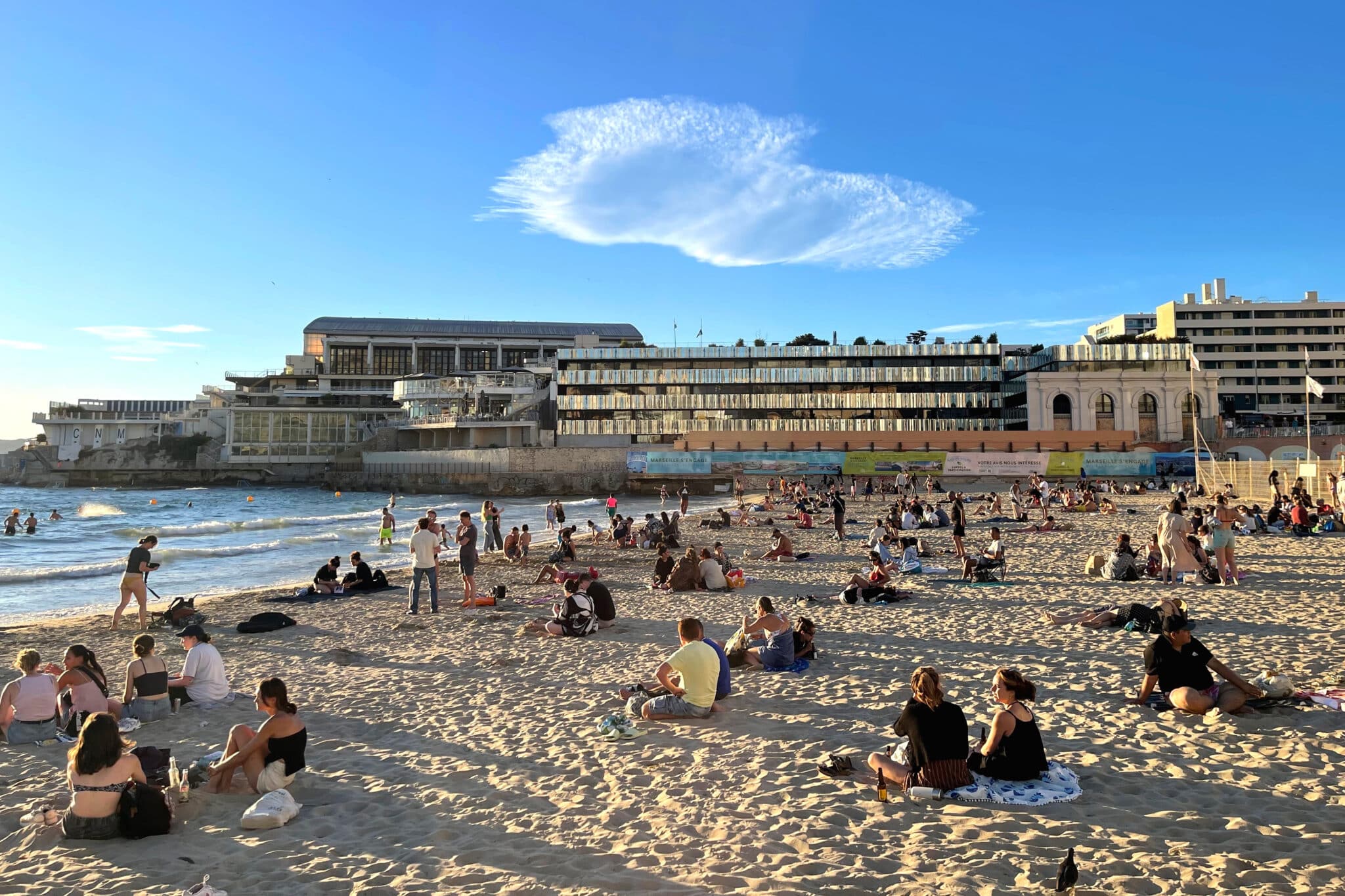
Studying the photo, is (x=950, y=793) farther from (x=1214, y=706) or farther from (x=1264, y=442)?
(x=1264, y=442)

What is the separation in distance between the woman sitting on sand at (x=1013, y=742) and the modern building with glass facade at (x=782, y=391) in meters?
70.2

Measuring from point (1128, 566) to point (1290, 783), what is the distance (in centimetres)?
984

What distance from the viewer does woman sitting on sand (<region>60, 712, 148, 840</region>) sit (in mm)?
4859

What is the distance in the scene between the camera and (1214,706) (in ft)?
21.7

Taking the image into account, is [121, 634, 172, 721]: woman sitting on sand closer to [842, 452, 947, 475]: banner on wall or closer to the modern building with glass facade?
[842, 452, 947, 475]: banner on wall

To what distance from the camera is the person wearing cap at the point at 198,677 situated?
25.8 ft

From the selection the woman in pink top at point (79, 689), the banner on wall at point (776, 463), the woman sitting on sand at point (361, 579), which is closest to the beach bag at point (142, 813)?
the woman in pink top at point (79, 689)

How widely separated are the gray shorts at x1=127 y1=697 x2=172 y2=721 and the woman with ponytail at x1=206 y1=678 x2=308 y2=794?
7.22 feet

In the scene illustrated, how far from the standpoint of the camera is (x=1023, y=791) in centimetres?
511

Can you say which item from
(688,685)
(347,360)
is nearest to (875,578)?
(688,685)

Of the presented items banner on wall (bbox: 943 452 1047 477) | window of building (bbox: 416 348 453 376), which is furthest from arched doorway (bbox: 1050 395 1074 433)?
window of building (bbox: 416 348 453 376)

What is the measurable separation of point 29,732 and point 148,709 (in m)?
0.89

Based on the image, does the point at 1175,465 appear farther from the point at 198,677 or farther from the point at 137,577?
the point at 198,677

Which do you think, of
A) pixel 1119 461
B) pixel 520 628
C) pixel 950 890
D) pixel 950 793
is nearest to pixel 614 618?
pixel 520 628
